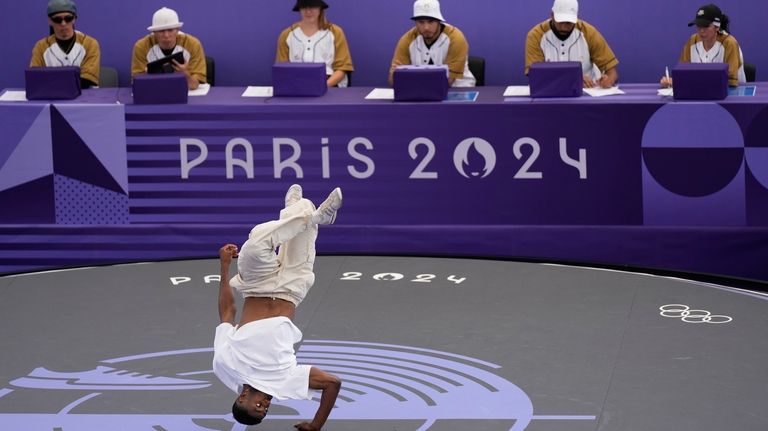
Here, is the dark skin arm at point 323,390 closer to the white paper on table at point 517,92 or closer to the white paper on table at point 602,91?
the white paper on table at point 517,92

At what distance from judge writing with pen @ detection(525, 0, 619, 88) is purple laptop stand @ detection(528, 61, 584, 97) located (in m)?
0.73

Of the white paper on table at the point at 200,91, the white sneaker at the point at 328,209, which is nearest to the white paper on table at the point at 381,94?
the white paper on table at the point at 200,91

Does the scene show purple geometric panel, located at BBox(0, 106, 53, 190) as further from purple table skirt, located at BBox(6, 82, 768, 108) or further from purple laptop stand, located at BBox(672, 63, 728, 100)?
purple laptop stand, located at BBox(672, 63, 728, 100)

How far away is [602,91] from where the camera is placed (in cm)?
995

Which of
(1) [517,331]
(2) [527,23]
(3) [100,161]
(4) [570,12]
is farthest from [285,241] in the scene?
(2) [527,23]

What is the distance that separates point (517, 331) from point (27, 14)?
6.93 meters

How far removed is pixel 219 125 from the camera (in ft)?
32.7

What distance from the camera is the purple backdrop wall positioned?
12.3 meters

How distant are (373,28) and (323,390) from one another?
6958 millimetres

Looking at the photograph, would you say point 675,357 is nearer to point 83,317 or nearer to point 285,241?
point 285,241

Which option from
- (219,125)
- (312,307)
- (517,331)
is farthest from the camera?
(219,125)

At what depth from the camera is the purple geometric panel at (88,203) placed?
32.9ft

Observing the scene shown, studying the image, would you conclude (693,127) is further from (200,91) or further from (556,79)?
(200,91)

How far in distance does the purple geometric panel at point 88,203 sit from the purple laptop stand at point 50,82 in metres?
0.62
